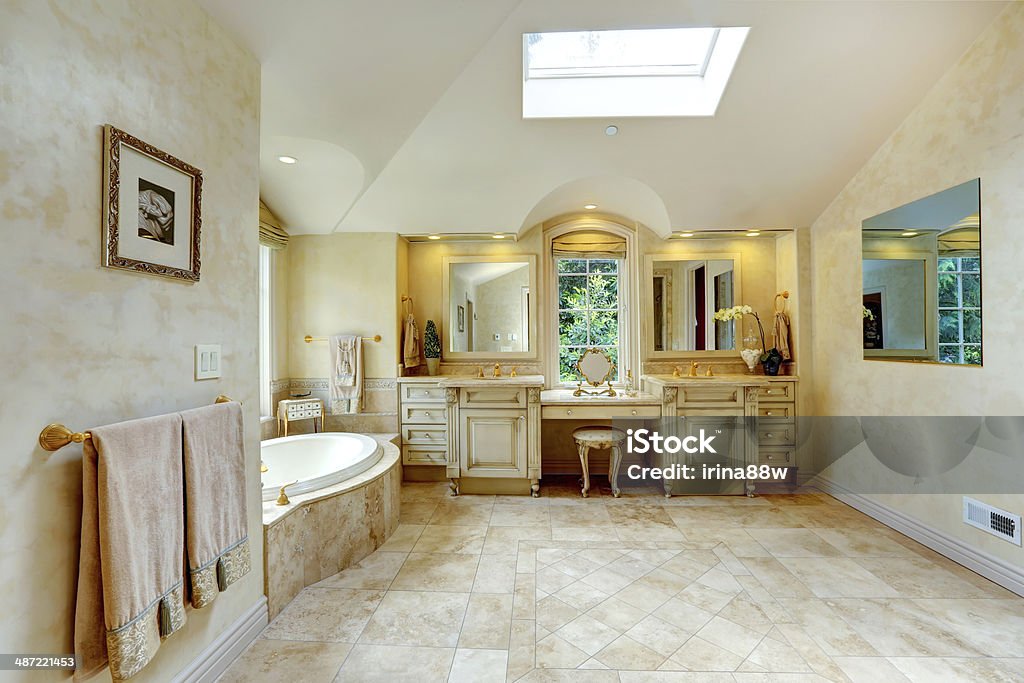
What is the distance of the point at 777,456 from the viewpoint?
12.3ft

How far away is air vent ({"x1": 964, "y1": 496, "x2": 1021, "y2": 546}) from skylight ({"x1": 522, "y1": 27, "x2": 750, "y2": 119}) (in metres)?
2.60

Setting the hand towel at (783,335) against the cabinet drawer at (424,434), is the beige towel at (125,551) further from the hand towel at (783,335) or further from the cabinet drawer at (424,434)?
the hand towel at (783,335)

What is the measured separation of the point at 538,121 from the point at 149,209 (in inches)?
86.5

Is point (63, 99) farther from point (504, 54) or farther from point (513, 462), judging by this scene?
point (513, 462)

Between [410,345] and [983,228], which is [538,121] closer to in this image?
[410,345]

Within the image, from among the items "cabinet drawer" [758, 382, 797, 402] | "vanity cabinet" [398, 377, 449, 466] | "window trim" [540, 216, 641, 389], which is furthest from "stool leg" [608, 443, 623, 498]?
"vanity cabinet" [398, 377, 449, 466]

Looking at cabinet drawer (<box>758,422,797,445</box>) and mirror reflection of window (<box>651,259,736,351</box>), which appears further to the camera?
mirror reflection of window (<box>651,259,736,351</box>)

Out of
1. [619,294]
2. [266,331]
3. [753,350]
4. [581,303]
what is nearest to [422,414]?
[266,331]

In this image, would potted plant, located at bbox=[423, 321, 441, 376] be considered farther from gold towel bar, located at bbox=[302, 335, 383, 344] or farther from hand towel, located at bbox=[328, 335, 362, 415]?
hand towel, located at bbox=[328, 335, 362, 415]

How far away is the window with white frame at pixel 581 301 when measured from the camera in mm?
4293

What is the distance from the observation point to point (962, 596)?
7.12 ft

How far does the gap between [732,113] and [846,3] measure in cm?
70

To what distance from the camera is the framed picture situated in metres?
1.30

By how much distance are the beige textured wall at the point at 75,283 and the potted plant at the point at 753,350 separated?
379cm
